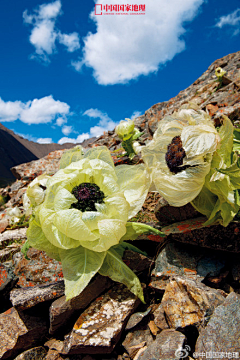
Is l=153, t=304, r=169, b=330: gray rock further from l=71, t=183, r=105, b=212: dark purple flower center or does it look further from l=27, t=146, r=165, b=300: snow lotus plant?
l=71, t=183, r=105, b=212: dark purple flower center

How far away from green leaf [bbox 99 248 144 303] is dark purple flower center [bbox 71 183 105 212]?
48 centimetres

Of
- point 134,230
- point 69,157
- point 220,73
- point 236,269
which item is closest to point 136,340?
point 134,230

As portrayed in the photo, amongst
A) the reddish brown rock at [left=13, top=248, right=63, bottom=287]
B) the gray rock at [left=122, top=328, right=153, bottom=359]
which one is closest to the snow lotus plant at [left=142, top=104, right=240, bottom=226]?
the gray rock at [left=122, top=328, right=153, bottom=359]

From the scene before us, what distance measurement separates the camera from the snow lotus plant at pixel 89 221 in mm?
1865

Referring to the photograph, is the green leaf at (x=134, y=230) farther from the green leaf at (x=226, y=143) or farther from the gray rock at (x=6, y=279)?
the gray rock at (x=6, y=279)

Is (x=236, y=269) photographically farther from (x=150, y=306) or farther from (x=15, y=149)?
(x=15, y=149)

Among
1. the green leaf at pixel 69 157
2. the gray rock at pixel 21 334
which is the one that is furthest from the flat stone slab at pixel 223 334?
the green leaf at pixel 69 157

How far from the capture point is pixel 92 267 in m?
1.93

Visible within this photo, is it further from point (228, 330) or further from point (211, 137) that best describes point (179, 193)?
point (228, 330)

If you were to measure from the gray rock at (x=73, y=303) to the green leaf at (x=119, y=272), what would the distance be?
21cm

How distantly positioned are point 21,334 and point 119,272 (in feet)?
3.79

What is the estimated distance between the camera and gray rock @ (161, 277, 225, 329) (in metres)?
1.70

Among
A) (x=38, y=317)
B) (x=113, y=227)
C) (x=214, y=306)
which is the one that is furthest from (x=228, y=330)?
(x=38, y=317)

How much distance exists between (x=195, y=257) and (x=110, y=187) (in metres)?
1.13
